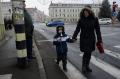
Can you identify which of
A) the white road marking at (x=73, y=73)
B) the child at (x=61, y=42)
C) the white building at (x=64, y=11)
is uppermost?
the white building at (x=64, y=11)

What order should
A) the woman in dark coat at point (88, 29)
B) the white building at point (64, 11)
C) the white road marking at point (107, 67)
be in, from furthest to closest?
the white building at point (64, 11), the woman in dark coat at point (88, 29), the white road marking at point (107, 67)

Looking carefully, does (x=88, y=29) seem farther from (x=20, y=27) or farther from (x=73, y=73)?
(x=20, y=27)

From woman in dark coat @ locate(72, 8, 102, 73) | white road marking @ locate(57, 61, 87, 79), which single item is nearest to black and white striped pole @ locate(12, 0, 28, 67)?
white road marking @ locate(57, 61, 87, 79)

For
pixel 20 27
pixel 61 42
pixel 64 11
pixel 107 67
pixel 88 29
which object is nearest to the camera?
pixel 88 29

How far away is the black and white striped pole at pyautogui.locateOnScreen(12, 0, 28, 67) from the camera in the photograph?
8.36m

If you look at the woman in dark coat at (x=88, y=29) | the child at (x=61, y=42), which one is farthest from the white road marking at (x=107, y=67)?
the child at (x=61, y=42)

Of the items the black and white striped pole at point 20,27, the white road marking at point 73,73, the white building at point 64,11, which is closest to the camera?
the white road marking at point 73,73

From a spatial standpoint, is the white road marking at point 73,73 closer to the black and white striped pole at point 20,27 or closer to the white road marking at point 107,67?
the white road marking at point 107,67

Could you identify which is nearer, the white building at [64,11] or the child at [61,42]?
the child at [61,42]

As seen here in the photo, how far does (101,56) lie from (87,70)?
9.98 ft

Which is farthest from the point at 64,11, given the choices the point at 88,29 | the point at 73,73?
the point at 73,73

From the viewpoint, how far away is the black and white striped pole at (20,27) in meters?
8.36

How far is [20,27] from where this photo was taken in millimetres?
8531

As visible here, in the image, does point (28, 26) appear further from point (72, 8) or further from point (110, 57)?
point (72, 8)
